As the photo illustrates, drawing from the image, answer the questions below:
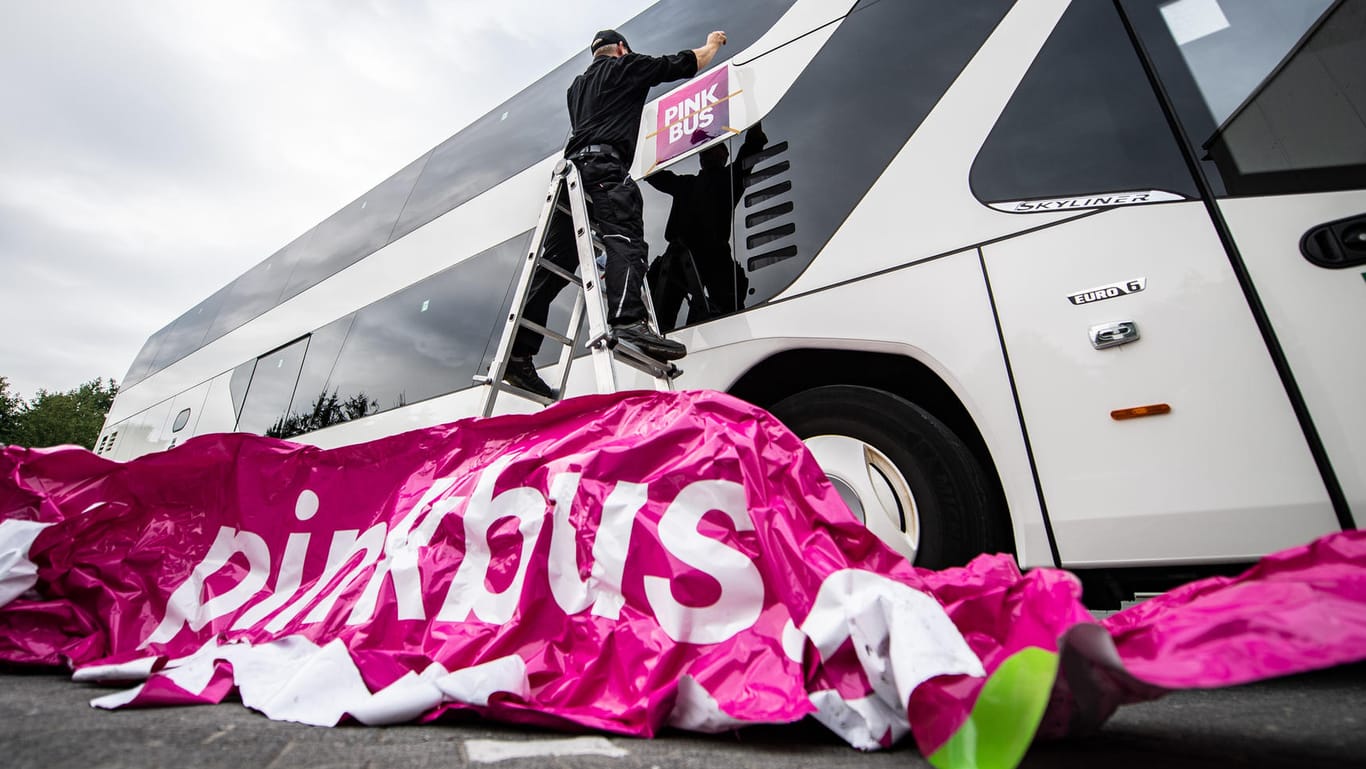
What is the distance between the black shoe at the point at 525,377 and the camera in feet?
9.24

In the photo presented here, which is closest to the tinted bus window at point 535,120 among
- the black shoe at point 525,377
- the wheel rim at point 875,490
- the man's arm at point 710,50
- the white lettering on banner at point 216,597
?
the man's arm at point 710,50

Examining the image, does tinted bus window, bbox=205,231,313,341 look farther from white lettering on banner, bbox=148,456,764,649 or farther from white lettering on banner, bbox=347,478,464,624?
white lettering on banner, bbox=347,478,464,624

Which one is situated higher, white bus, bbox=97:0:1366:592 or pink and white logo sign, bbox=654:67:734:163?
pink and white logo sign, bbox=654:67:734:163

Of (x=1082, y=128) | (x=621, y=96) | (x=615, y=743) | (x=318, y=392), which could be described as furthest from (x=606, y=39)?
(x=318, y=392)

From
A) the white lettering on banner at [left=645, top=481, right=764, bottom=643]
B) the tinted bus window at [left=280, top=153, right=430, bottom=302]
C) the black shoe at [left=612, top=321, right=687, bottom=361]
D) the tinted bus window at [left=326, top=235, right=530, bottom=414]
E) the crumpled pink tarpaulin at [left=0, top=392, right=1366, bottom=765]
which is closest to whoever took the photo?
the crumpled pink tarpaulin at [left=0, top=392, right=1366, bottom=765]

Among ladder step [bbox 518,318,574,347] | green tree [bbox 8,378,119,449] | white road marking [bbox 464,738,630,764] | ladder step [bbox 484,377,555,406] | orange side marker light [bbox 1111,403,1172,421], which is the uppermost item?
green tree [bbox 8,378,119,449]

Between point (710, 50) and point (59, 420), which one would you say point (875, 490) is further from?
point (59, 420)

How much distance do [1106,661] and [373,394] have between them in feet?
13.5

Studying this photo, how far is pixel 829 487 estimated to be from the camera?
4.99 feet

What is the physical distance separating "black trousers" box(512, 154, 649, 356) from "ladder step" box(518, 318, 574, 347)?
0.11 m

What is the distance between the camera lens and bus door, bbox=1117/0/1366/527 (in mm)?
1258

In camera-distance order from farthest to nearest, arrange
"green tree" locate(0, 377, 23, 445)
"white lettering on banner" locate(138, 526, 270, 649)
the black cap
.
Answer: "green tree" locate(0, 377, 23, 445)
the black cap
"white lettering on banner" locate(138, 526, 270, 649)

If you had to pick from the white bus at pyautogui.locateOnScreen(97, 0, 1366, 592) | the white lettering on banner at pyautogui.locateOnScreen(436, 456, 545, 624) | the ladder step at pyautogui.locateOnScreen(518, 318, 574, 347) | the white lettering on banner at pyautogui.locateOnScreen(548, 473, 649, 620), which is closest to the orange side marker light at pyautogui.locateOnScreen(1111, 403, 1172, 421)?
the white bus at pyautogui.locateOnScreen(97, 0, 1366, 592)

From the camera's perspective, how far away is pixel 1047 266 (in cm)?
160
